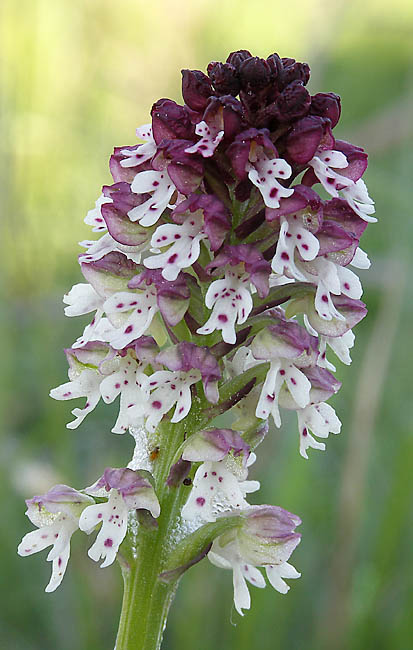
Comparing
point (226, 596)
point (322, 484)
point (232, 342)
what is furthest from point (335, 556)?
point (232, 342)

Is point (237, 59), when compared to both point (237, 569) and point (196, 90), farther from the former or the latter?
point (237, 569)

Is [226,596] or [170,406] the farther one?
[226,596]

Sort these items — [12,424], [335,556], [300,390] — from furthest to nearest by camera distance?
1. [12,424]
2. [335,556]
3. [300,390]

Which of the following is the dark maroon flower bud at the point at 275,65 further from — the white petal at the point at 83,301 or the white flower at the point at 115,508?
the white flower at the point at 115,508

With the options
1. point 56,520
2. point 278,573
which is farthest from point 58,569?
point 278,573

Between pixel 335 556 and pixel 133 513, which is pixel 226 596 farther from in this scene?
pixel 133 513

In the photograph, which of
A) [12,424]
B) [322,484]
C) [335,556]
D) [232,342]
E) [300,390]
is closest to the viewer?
[232,342]
